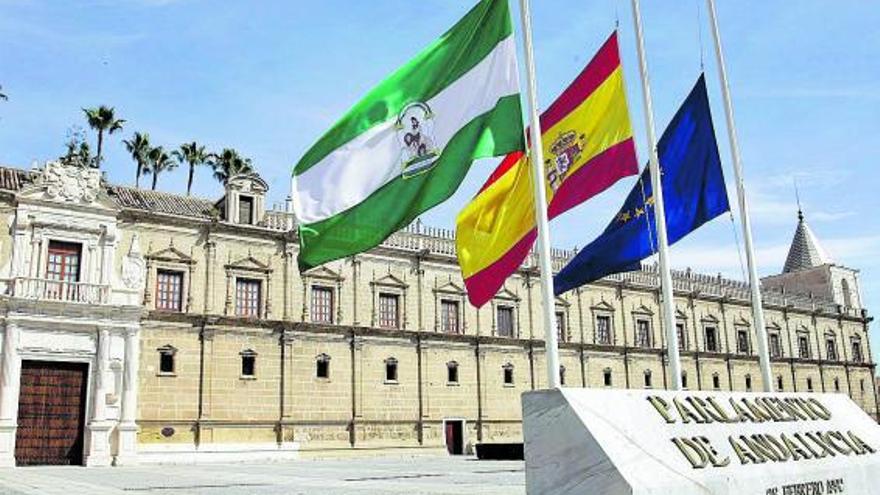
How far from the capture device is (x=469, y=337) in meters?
37.5

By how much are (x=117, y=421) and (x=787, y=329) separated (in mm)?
44502

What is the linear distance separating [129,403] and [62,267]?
5529 mm

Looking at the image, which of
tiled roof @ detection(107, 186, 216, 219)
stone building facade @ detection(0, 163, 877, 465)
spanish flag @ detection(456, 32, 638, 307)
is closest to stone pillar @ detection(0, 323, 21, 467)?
stone building facade @ detection(0, 163, 877, 465)

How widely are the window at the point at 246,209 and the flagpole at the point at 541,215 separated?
25386 mm

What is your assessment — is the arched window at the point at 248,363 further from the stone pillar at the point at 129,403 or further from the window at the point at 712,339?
the window at the point at 712,339

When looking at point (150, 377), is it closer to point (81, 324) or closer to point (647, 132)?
point (81, 324)

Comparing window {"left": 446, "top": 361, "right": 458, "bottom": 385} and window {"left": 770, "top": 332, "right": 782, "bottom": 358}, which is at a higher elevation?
window {"left": 770, "top": 332, "right": 782, "bottom": 358}

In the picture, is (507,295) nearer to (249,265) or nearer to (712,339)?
(249,265)

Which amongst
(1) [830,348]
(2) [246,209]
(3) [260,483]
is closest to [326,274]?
(2) [246,209]

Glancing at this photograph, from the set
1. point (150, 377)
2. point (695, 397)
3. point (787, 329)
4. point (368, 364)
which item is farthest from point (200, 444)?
point (787, 329)

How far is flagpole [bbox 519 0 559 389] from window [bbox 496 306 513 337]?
102 feet

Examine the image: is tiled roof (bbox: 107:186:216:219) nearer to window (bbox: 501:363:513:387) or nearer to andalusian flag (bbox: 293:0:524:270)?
window (bbox: 501:363:513:387)

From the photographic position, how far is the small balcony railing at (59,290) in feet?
86.3

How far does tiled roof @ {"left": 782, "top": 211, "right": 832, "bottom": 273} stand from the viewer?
61.1 meters
